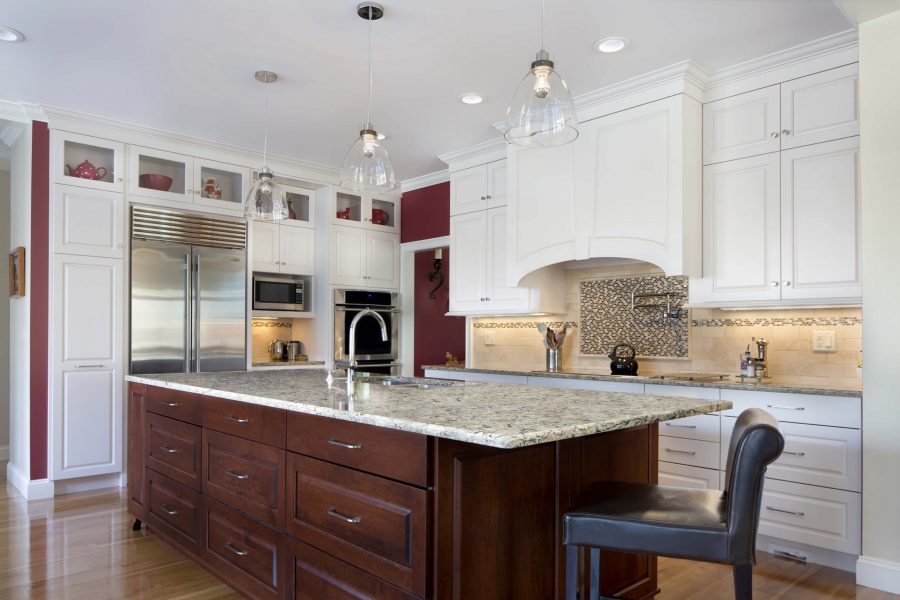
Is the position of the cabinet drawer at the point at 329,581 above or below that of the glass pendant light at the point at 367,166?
below

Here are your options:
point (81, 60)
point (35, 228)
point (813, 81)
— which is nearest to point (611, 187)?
point (813, 81)

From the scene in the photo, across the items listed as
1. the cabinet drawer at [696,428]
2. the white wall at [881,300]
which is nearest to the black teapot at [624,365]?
the cabinet drawer at [696,428]

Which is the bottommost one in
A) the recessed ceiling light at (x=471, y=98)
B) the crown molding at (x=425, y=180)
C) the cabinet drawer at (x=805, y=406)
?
the cabinet drawer at (x=805, y=406)

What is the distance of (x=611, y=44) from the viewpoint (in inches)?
130

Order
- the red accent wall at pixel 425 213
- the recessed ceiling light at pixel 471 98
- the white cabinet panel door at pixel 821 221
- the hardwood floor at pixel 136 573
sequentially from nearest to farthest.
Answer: the hardwood floor at pixel 136 573
the white cabinet panel door at pixel 821 221
the recessed ceiling light at pixel 471 98
the red accent wall at pixel 425 213

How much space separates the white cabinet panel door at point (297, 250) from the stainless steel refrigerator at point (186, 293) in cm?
41

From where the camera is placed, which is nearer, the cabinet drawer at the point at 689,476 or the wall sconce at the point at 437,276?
the cabinet drawer at the point at 689,476

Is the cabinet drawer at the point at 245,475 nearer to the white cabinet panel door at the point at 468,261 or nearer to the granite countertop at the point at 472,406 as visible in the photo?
the granite countertop at the point at 472,406

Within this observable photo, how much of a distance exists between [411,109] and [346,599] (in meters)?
3.20

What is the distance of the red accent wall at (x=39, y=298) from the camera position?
4.26m

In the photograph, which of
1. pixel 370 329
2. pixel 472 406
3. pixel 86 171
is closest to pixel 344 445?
pixel 472 406

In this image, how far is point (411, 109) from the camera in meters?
4.25

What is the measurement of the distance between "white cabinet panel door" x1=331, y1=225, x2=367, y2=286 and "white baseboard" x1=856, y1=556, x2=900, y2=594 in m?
4.35

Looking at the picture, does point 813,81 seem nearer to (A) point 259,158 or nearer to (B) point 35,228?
(A) point 259,158
